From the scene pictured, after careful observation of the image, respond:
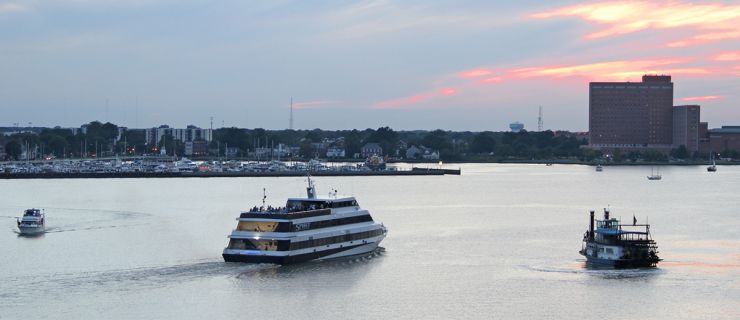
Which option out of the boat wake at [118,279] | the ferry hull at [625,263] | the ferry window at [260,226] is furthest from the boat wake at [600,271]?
the boat wake at [118,279]

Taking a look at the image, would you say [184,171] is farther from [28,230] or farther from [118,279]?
[118,279]

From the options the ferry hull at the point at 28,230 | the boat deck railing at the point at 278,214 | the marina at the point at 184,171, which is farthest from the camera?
the marina at the point at 184,171

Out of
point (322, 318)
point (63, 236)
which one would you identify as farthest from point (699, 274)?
point (63, 236)

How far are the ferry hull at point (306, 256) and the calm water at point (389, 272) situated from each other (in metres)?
0.39

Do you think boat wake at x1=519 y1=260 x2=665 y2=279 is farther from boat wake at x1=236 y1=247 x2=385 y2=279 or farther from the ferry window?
the ferry window

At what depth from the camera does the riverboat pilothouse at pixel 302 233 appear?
4253cm

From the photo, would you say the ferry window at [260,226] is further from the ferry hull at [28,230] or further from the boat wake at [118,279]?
the ferry hull at [28,230]

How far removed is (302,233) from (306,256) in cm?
94

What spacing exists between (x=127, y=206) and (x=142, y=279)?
38155mm

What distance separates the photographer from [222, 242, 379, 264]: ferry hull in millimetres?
42219

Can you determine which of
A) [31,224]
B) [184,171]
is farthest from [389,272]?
[184,171]

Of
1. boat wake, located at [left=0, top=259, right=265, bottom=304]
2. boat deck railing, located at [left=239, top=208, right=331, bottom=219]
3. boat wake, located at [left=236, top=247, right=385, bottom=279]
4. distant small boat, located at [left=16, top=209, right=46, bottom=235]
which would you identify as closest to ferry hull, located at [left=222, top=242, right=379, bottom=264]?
boat wake, located at [left=236, top=247, right=385, bottom=279]

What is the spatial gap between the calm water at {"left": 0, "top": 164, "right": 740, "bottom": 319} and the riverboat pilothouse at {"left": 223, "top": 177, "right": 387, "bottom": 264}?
0.60 m

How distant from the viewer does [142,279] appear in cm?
3991
